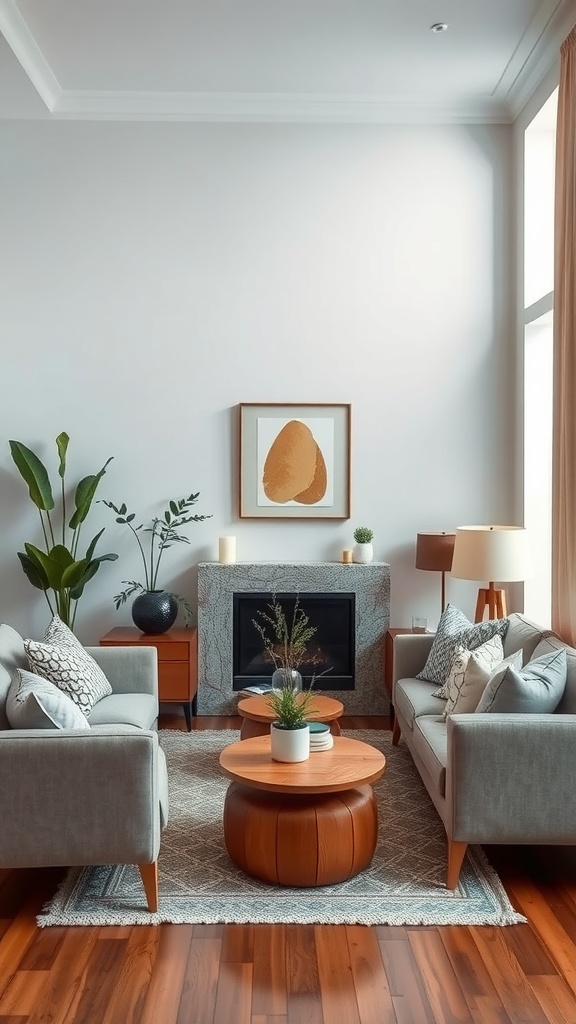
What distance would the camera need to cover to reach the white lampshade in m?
4.60

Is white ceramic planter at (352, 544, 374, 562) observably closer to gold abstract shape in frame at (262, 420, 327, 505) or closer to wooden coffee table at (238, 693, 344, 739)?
gold abstract shape in frame at (262, 420, 327, 505)

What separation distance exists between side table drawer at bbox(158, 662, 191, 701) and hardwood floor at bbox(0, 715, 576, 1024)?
236cm

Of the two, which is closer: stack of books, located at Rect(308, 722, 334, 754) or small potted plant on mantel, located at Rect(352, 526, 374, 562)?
stack of books, located at Rect(308, 722, 334, 754)

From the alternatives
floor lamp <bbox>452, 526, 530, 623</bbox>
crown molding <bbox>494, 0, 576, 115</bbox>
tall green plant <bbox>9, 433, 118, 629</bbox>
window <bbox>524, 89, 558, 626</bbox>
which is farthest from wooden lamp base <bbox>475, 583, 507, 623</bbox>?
crown molding <bbox>494, 0, 576, 115</bbox>

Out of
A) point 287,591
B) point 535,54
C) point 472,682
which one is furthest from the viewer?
point 287,591

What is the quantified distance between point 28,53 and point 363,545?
3.51 m

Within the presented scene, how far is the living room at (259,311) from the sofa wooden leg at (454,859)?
287 cm

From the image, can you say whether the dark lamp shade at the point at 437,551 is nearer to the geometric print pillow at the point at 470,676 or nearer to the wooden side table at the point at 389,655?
the wooden side table at the point at 389,655

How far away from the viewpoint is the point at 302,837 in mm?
3223

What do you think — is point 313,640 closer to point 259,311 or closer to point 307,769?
point 259,311

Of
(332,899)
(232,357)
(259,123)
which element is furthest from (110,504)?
(332,899)

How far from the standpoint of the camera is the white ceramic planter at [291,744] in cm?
349

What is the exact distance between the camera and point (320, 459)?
6070 mm

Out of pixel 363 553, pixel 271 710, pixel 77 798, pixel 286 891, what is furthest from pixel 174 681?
pixel 77 798
